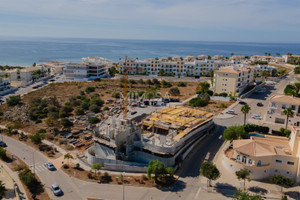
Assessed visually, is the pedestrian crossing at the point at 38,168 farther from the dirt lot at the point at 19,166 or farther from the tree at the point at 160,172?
the tree at the point at 160,172

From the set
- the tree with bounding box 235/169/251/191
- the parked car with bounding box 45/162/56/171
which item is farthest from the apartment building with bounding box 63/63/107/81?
the tree with bounding box 235/169/251/191

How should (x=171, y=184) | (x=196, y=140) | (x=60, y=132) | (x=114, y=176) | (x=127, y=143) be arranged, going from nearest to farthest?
(x=171, y=184), (x=114, y=176), (x=127, y=143), (x=196, y=140), (x=60, y=132)

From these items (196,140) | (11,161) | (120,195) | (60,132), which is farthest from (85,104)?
(120,195)

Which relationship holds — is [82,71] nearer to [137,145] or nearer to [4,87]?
[4,87]

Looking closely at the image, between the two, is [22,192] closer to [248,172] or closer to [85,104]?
[248,172]

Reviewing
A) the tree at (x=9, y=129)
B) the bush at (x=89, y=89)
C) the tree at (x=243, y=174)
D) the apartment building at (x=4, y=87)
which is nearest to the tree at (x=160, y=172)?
the tree at (x=243, y=174)
